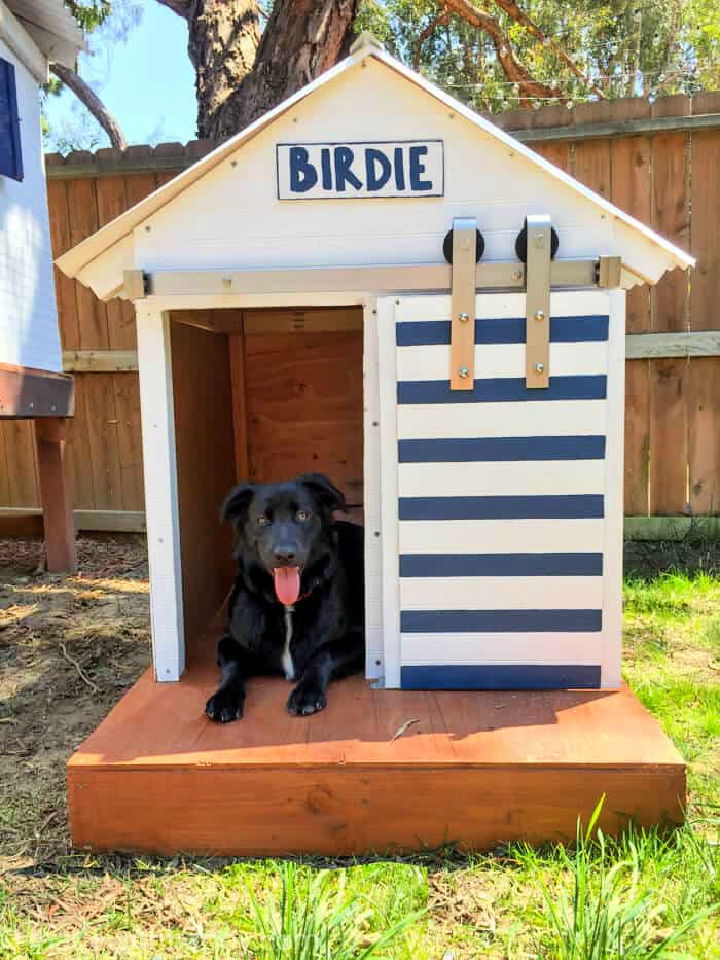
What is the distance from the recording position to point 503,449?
8.25 ft

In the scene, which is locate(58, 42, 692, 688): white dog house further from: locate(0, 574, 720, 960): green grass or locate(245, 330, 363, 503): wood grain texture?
locate(245, 330, 363, 503): wood grain texture

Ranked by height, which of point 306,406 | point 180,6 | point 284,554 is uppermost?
point 180,6

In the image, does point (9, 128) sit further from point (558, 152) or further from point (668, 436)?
point (668, 436)

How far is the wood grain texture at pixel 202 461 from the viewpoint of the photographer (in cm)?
310

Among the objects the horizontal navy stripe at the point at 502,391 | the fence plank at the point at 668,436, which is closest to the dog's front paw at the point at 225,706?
the horizontal navy stripe at the point at 502,391

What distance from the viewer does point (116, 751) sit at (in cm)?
222

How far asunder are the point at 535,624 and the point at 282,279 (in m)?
1.40

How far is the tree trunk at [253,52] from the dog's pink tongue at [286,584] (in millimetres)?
3878

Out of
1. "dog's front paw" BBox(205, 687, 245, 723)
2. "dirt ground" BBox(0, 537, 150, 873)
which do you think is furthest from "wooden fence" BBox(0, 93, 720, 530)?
"dog's front paw" BBox(205, 687, 245, 723)

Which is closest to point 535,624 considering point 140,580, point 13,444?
point 140,580

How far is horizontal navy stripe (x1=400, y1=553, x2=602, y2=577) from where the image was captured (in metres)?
2.54

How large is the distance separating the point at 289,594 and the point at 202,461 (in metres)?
1.03

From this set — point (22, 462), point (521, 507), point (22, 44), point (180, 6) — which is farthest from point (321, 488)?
point (180, 6)

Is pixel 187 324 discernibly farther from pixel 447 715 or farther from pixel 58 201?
pixel 58 201
